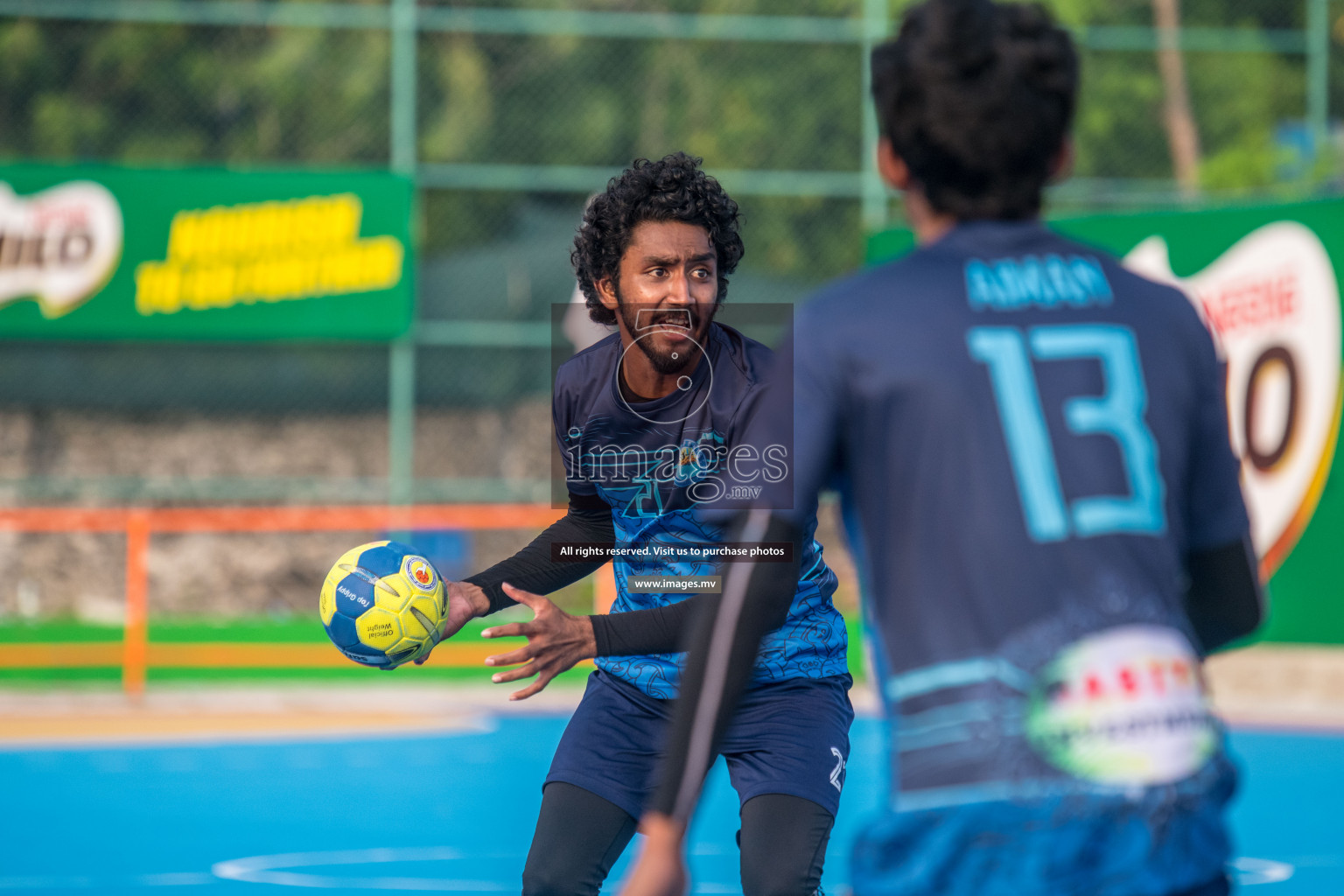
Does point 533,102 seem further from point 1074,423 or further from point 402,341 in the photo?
point 1074,423

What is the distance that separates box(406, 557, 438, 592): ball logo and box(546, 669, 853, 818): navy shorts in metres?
0.46

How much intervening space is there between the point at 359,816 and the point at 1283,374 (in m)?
6.80

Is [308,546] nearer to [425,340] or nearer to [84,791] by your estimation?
[425,340]

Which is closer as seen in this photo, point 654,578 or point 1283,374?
point 654,578

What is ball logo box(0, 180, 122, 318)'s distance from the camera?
14.6 metres

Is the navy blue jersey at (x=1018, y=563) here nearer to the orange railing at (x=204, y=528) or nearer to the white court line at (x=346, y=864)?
the white court line at (x=346, y=864)

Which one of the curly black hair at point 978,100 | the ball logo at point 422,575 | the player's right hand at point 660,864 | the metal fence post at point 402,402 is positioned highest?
the metal fence post at point 402,402

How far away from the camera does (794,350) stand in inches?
87.0

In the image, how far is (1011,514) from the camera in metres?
2.16

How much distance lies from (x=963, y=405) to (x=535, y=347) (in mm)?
13230

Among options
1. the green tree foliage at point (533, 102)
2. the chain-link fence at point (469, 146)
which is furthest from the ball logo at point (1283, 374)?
the green tree foliage at point (533, 102)

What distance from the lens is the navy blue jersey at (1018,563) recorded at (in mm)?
2162

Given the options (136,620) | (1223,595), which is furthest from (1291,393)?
(1223,595)

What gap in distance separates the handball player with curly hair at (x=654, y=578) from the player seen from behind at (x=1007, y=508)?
1.42 meters
